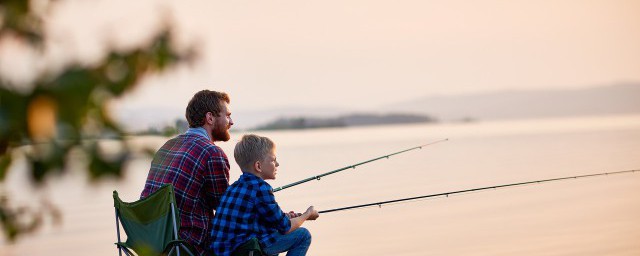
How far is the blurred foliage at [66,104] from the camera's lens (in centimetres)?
110

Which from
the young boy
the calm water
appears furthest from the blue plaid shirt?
the calm water

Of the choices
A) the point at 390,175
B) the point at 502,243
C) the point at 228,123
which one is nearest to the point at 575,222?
the point at 502,243

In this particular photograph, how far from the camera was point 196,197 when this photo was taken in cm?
386

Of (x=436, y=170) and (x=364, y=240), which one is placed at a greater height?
(x=436, y=170)

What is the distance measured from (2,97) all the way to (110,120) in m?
0.12

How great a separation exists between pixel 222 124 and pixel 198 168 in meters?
0.21

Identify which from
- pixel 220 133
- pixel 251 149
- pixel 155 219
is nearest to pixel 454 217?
pixel 220 133

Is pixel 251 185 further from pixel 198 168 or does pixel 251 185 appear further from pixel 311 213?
pixel 311 213

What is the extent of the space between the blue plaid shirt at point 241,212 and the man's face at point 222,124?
1.02ft

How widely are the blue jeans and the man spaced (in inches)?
10.3

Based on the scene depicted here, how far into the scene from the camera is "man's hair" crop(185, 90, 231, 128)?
3879 mm

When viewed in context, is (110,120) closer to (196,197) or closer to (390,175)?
(196,197)

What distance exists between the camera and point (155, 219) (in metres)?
3.64

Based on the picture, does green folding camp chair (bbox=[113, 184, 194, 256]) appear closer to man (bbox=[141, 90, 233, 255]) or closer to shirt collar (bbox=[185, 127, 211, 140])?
man (bbox=[141, 90, 233, 255])
